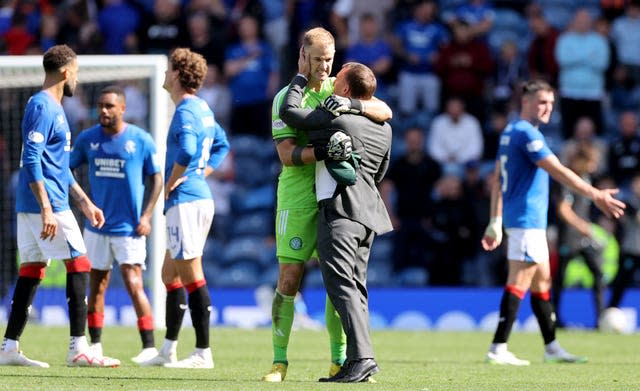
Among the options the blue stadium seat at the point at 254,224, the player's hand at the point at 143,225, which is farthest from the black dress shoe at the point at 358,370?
the blue stadium seat at the point at 254,224

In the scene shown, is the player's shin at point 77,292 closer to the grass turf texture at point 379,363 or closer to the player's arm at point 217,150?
the grass turf texture at point 379,363

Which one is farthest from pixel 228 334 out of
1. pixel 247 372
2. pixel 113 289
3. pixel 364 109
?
pixel 364 109

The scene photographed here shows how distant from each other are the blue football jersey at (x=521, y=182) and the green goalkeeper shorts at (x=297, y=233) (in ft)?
10.8

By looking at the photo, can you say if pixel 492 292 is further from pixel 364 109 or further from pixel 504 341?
pixel 364 109

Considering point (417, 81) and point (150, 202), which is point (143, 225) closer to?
point (150, 202)

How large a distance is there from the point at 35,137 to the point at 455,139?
12.1 m

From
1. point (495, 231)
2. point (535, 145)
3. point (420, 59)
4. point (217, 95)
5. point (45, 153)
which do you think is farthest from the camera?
point (217, 95)

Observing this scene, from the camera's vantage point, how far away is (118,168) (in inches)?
441

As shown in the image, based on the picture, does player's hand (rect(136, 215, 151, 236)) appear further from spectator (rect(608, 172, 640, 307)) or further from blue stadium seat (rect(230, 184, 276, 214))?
blue stadium seat (rect(230, 184, 276, 214))

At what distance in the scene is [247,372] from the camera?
9914 mm

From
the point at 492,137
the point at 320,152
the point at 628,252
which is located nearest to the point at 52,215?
the point at 320,152

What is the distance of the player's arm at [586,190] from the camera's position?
1002 centimetres

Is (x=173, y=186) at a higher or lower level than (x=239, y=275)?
higher

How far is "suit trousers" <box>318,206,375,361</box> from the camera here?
27.6 feet
